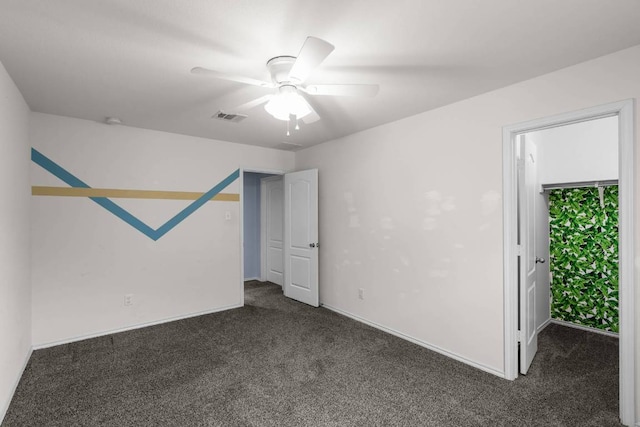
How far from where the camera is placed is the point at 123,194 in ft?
12.1

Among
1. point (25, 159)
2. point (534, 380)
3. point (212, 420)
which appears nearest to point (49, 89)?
point (25, 159)

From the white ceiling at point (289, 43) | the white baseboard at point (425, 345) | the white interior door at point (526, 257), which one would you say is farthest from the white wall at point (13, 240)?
the white interior door at point (526, 257)

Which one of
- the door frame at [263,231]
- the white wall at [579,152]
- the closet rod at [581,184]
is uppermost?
the white wall at [579,152]

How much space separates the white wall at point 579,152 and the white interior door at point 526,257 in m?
0.63

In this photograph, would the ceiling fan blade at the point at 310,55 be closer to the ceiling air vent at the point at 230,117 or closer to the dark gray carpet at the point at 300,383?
the ceiling air vent at the point at 230,117

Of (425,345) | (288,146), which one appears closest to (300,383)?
(425,345)

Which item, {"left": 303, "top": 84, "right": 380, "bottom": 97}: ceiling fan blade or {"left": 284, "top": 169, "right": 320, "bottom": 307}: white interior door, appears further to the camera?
{"left": 284, "top": 169, "right": 320, "bottom": 307}: white interior door

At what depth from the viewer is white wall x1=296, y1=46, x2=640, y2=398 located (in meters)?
2.43

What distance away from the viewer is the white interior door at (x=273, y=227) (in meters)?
6.00

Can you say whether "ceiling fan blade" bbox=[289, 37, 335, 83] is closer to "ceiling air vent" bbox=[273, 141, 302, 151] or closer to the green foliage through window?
"ceiling air vent" bbox=[273, 141, 302, 151]

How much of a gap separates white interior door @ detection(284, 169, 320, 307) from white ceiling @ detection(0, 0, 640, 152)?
189 cm

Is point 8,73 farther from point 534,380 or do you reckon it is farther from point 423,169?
point 534,380

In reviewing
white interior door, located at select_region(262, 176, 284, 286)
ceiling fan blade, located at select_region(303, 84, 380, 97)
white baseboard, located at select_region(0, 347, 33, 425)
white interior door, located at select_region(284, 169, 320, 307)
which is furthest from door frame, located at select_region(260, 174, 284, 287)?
ceiling fan blade, located at select_region(303, 84, 380, 97)

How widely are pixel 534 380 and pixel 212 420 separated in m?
2.48
